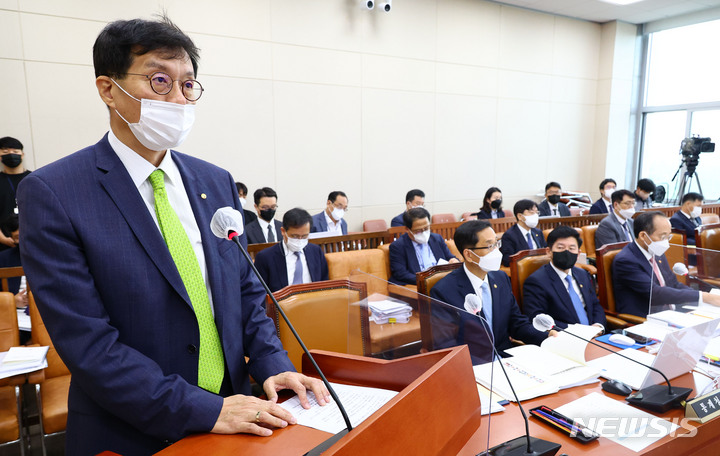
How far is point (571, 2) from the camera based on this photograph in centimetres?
752

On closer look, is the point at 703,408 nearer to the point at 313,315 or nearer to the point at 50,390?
the point at 313,315

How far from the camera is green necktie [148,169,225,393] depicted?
102 cm

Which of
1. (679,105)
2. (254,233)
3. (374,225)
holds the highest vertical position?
(679,105)

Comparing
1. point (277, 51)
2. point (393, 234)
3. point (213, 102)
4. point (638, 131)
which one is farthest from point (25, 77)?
point (638, 131)

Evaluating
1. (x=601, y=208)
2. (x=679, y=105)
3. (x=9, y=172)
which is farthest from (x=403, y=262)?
(x=679, y=105)

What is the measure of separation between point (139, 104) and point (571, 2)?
333 inches

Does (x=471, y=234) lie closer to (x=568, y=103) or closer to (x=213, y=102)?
(x=213, y=102)

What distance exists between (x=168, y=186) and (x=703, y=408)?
65.8 inches

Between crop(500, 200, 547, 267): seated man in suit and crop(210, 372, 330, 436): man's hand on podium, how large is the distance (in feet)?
13.3

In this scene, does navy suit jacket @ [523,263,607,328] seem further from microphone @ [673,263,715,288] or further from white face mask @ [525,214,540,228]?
white face mask @ [525,214,540,228]

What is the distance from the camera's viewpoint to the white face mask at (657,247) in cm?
290

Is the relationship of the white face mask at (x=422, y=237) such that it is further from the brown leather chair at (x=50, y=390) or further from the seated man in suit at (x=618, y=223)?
the brown leather chair at (x=50, y=390)

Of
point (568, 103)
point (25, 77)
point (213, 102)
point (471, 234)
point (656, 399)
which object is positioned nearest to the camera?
point (656, 399)

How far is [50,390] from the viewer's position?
2244 millimetres
